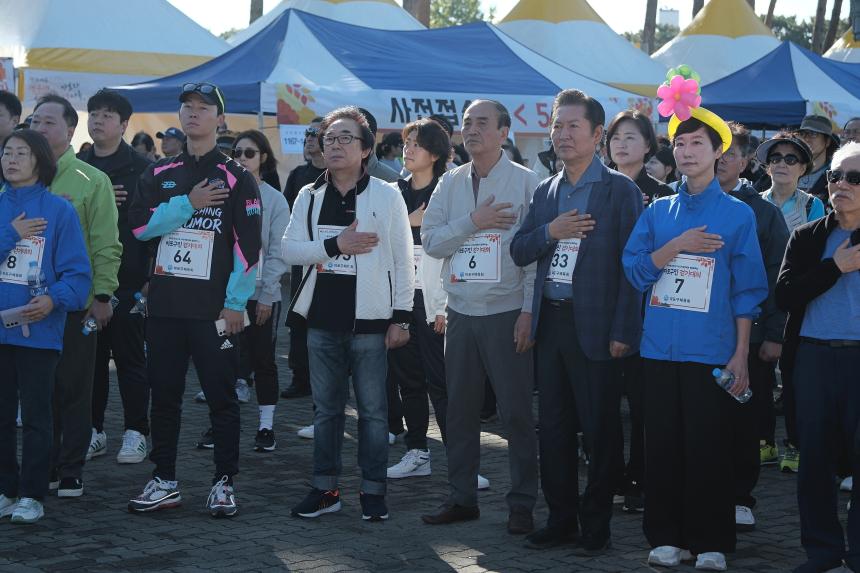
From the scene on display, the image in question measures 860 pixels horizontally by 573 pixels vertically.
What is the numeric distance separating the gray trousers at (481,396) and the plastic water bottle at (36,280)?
2075mm

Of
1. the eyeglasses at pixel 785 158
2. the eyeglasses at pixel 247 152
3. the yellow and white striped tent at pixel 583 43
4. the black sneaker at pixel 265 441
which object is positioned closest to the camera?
the eyeglasses at pixel 785 158

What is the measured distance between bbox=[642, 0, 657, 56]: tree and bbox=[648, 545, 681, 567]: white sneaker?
33.8 metres

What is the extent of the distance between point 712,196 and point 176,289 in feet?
8.90

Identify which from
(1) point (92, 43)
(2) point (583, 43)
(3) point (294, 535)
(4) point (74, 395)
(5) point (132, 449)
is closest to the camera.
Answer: (3) point (294, 535)

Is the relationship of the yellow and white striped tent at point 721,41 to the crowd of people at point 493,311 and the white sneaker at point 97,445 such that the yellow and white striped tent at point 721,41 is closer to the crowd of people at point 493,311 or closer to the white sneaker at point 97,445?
the crowd of people at point 493,311

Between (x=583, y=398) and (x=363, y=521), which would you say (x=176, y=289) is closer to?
(x=363, y=521)

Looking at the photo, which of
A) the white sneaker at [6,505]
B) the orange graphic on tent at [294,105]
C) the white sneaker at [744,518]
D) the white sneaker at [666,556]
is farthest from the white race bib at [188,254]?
the orange graphic on tent at [294,105]

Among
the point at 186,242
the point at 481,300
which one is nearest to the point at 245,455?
the point at 186,242

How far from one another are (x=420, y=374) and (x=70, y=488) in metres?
2.16

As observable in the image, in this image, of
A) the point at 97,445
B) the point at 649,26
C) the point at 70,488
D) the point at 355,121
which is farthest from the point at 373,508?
the point at 649,26

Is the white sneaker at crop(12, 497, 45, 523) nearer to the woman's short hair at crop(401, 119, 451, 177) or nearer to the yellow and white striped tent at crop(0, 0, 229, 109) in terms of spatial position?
the woman's short hair at crop(401, 119, 451, 177)

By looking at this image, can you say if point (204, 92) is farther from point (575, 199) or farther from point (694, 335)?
point (694, 335)

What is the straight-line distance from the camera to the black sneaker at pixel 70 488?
6445mm

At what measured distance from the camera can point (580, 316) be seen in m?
5.35
